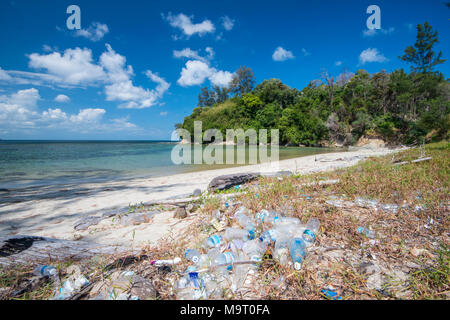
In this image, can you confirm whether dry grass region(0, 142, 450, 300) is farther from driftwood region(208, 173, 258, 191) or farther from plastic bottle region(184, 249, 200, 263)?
driftwood region(208, 173, 258, 191)

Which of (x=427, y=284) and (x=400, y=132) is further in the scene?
(x=400, y=132)

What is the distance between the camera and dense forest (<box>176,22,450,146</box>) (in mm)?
17953

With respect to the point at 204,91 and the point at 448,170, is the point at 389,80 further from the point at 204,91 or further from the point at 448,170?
the point at 204,91

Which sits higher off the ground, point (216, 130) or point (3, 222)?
point (216, 130)

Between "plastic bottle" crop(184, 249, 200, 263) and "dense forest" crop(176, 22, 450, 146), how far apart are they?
56.2 ft

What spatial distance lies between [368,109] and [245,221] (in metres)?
28.8

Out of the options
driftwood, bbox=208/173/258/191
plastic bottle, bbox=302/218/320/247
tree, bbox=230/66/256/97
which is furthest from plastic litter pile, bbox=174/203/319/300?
tree, bbox=230/66/256/97

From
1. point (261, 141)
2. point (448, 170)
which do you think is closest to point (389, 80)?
point (261, 141)

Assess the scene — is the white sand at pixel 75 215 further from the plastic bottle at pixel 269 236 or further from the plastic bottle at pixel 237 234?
the plastic bottle at pixel 269 236

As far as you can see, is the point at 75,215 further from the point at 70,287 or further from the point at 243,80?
the point at 243,80

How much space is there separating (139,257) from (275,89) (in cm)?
4190

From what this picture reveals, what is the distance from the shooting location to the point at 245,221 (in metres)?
2.17

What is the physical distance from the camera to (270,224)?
6.47ft

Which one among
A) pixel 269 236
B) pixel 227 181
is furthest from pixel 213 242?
pixel 227 181
